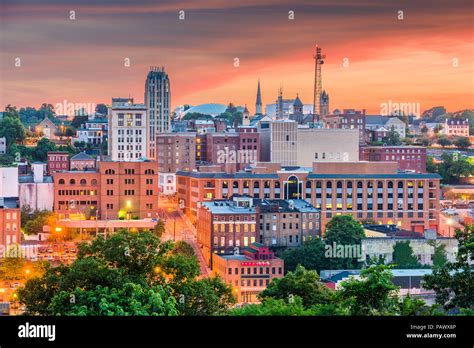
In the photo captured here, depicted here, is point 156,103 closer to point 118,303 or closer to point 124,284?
point 124,284

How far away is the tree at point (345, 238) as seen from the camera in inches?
664

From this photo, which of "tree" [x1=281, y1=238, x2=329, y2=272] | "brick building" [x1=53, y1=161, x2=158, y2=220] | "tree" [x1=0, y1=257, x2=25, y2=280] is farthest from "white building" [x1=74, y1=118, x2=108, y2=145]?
"tree" [x1=0, y1=257, x2=25, y2=280]

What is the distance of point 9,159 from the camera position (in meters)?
23.6

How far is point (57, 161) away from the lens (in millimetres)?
23891

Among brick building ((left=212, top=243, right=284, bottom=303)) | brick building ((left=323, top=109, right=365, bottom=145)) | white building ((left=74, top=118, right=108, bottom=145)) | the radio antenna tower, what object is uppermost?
the radio antenna tower

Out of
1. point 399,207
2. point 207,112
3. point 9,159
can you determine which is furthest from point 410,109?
point 207,112

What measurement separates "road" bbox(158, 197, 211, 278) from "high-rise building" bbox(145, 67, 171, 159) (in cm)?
417

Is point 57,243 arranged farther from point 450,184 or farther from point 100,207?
point 450,184

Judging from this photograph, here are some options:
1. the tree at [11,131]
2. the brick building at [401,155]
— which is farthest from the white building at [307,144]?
the tree at [11,131]

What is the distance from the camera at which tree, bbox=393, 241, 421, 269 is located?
1725 centimetres

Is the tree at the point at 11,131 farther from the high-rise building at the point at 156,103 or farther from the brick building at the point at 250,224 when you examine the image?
the brick building at the point at 250,224

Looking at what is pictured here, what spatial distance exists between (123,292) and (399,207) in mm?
18064

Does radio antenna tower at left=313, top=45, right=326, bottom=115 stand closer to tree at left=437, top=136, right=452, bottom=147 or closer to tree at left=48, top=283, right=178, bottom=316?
tree at left=437, top=136, right=452, bottom=147

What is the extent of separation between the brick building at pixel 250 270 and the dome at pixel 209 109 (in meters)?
22.4
